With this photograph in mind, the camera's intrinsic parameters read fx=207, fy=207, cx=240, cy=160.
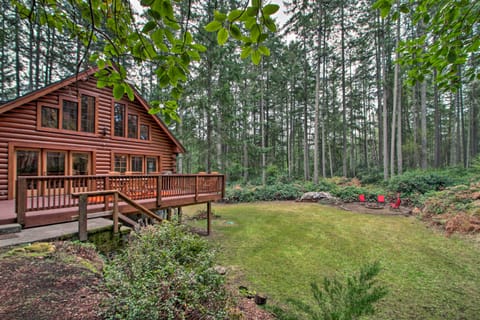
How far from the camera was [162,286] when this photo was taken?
2.13 m

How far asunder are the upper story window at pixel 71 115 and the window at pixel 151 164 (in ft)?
8.59

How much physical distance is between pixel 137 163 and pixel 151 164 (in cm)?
71

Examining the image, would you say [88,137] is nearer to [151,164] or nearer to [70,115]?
[70,115]

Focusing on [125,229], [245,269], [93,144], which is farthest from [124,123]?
[245,269]

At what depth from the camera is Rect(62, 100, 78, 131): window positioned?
7.30m

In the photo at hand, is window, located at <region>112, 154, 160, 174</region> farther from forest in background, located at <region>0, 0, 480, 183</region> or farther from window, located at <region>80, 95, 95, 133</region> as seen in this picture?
forest in background, located at <region>0, 0, 480, 183</region>

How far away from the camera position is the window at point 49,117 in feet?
22.6

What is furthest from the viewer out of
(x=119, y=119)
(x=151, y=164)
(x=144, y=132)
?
(x=151, y=164)

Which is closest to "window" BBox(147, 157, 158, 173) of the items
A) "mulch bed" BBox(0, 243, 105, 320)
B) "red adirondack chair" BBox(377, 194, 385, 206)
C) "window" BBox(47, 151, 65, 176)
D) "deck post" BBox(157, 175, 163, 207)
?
"window" BBox(47, 151, 65, 176)

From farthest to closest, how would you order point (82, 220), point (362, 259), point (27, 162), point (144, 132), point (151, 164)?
point (151, 164)
point (144, 132)
point (27, 162)
point (362, 259)
point (82, 220)

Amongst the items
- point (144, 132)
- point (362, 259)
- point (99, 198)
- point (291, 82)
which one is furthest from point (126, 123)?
point (291, 82)

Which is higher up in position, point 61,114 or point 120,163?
point 61,114

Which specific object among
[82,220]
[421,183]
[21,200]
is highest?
[21,200]

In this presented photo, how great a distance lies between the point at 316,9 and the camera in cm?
1415
